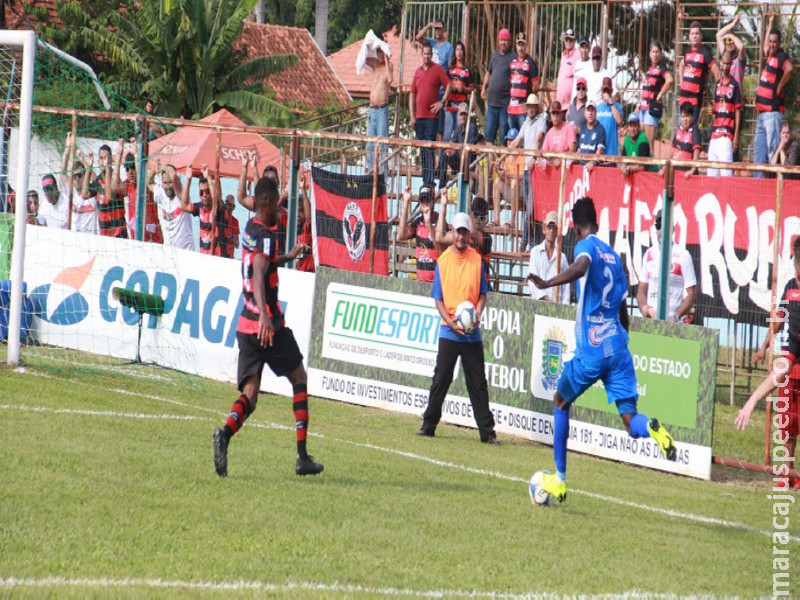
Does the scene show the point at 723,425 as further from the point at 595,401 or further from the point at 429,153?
the point at 429,153

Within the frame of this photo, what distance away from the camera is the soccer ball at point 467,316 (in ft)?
38.8

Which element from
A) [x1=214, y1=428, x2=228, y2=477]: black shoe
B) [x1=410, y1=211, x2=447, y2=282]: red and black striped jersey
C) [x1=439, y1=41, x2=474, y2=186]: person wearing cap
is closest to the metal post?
[x1=410, y1=211, x2=447, y2=282]: red and black striped jersey

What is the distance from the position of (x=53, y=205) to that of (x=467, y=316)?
9.01 metres

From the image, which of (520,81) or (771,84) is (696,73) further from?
(520,81)

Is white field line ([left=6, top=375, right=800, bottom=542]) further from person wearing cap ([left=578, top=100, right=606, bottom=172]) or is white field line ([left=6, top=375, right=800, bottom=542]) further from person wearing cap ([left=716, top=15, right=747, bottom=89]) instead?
person wearing cap ([left=716, top=15, right=747, bottom=89])

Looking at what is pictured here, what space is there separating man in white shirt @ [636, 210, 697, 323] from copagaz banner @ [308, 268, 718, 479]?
1716 millimetres

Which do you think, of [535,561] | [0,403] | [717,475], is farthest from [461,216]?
[535,561]

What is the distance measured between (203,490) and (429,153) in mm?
8631

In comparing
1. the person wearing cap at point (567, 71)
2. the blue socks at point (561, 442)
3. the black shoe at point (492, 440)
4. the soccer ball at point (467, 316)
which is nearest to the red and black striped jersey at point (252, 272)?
the blue socks at point (561, 442)

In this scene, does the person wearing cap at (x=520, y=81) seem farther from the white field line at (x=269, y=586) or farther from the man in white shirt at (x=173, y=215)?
the white field line at (x=269, y=586)

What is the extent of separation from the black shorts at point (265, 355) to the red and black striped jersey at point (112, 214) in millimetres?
9124

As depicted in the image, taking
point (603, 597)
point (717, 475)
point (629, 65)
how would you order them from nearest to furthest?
point (603, 597) → point (717, 475) → point (629, 65)

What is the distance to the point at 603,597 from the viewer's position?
6.11 meters

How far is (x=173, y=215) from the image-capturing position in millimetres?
17062
